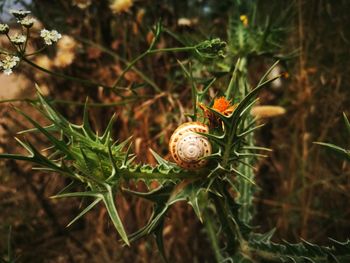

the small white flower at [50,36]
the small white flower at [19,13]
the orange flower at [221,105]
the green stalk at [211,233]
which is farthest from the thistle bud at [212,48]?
the green stalk at [211,233]

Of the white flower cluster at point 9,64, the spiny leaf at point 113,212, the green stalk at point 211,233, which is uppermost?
the white flower cluster at point 9,64

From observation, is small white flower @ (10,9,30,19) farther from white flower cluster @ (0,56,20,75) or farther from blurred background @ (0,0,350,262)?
blurred background @ (0,0,350,262)

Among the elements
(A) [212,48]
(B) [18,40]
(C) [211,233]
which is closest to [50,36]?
(B) [18,40]

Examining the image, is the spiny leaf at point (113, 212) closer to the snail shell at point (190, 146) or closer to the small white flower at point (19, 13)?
the snail shell at point (190, 146)

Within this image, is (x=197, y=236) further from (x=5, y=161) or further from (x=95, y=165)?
(x=95, y=165)

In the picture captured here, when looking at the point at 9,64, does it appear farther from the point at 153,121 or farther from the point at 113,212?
the point at 153,121

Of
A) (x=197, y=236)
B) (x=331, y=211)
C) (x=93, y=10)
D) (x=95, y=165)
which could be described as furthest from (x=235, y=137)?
(x=93, y=10)
